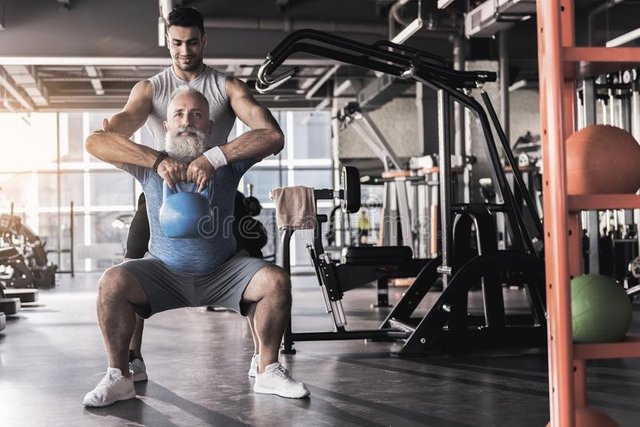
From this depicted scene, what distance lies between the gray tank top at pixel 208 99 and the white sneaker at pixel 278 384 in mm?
833

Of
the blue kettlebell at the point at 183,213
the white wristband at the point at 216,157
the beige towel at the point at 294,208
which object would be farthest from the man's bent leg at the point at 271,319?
the beige towel at the point at 294,208

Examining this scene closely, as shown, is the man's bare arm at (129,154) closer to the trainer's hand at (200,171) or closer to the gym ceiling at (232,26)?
the trainer's hand at (200,171)

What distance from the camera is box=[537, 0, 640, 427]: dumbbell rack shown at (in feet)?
5.77

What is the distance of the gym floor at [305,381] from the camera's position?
261 cm

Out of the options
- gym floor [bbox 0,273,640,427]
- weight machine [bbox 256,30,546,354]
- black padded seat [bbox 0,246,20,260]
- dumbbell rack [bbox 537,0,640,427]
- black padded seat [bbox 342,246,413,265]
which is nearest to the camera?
dumbbell rack [bbox 537,0,640,427]

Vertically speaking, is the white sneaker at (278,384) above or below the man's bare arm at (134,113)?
below

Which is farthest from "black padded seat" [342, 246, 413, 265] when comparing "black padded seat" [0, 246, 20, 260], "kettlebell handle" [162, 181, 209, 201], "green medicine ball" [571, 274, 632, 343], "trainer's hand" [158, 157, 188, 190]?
"black padded seat" [0, 246, 20, 260]

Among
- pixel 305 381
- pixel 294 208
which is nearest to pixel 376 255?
pixel 294 208

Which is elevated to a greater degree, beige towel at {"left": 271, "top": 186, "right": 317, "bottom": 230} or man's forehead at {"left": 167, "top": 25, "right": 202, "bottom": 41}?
man's forehead at {"left": 167, "top": 25, "right": 202, "bottom": 41}

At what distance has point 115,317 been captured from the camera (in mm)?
2779

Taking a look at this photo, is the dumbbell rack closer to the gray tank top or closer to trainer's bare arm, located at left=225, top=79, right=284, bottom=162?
trainer's bare arm, located at left=225, top=79, right=284, bottom=162

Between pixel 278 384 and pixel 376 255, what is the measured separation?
1.70 metres

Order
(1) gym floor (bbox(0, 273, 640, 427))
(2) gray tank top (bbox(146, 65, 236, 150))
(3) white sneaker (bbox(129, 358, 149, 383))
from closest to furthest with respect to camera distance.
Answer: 1. (1) gym floor (bbox(0, 273, 640, 427))
2. (2) gray tank top (bbox(146, 65, 236, 150))
3. (3) white sneaker (bbox(129, 358, 149, 383))

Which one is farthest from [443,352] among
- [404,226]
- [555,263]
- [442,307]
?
[404,226]
